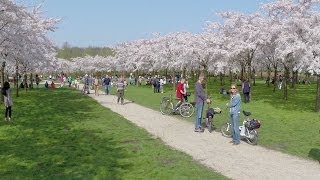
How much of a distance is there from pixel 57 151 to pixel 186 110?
31.0 feet

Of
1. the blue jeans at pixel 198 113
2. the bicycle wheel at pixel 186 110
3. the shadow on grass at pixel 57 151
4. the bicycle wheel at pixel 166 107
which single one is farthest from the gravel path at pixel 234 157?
the bicycle wheel at pixel 166 107

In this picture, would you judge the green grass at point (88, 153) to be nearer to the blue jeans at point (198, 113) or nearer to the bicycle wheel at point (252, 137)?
the blue jeans at point (198, 113)

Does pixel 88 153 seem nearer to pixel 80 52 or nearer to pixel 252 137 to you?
pixel 252 137

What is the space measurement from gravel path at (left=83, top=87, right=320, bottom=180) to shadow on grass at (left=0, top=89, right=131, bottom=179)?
1.93 meters

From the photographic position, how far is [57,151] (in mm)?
11805

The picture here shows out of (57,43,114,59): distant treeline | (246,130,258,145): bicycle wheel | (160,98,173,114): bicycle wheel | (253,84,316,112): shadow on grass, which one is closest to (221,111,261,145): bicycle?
(246,130,258,145): bicycle wheel

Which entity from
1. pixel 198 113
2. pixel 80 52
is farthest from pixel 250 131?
pixel 80 52

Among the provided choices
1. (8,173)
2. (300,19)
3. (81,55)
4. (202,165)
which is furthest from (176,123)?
(81,55)

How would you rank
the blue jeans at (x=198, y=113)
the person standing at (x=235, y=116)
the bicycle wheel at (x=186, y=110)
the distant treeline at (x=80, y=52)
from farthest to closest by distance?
1. the distant treeline at (x=80, y=52)
2. the bicycle wheel at (x=186, y=110)
3. the blue jeans at (x=198, y=113)
4. the person standing at (x=235, y=116)

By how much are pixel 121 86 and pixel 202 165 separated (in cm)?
1786

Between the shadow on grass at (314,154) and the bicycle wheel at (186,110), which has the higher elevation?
the bicycle wheel at (186,110)

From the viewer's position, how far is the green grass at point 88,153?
Result: 9.36m

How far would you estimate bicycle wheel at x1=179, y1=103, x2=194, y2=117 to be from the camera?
66.7 feet

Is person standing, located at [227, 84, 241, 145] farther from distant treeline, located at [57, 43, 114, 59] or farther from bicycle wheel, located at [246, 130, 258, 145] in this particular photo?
distant treeline, located at [57, 43, 114, 59]
